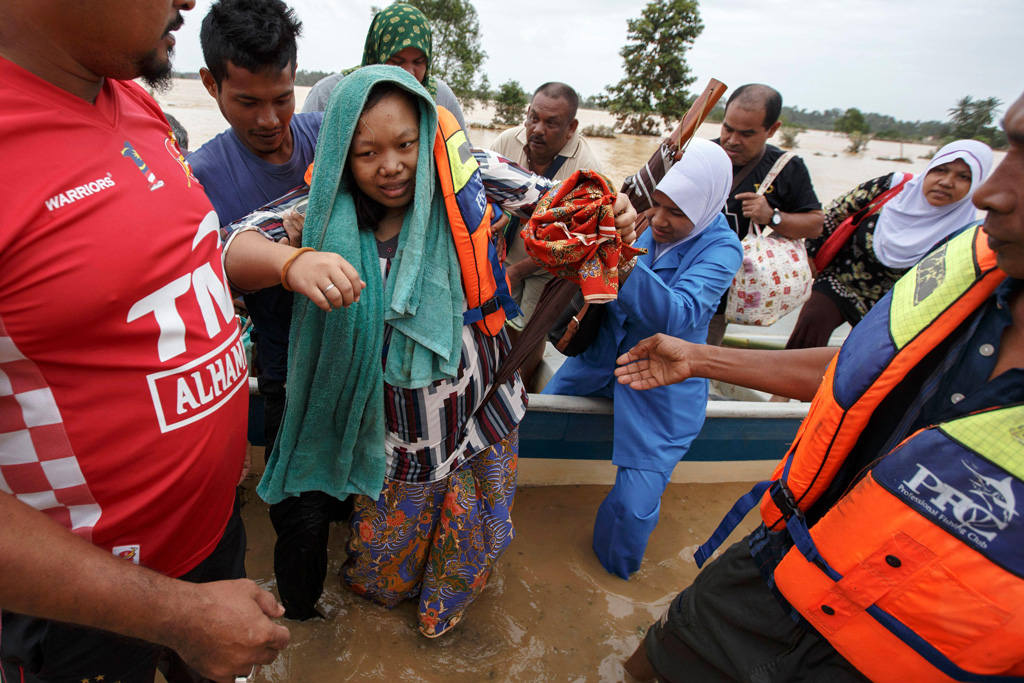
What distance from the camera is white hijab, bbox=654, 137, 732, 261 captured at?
2.20 meters

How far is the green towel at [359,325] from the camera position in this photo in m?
1.40

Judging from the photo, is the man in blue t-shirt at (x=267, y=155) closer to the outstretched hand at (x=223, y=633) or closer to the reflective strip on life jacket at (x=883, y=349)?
the outstretched hand at (x=223, y=633)

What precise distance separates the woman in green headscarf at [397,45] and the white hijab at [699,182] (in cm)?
105

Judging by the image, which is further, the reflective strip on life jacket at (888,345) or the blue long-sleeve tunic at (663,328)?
the blue long-sleeve tunic at (663,328)

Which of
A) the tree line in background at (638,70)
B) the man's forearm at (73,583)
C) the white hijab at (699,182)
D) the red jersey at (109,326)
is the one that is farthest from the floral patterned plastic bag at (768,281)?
the tree line in background at (638,70)

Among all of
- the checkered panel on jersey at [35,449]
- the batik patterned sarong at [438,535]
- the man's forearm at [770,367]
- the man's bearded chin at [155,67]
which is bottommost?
the batik patterned sarong at [438,535]

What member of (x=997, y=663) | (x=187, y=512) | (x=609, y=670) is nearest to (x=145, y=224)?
(x=187, y=512)

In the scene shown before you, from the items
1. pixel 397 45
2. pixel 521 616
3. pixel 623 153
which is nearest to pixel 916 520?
pixel 521 616

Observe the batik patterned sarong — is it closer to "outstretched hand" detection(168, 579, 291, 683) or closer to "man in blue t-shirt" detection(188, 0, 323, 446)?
"man in blue t-shirt" detection(188, 0, 323, 446)

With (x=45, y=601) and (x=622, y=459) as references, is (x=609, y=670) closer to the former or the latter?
(x=622, y=459)

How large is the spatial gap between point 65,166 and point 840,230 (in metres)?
4.00

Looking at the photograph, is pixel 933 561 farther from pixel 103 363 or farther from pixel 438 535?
pixel 103 363

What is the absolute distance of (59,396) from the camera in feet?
2.94

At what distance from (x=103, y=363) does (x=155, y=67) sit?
62cm
